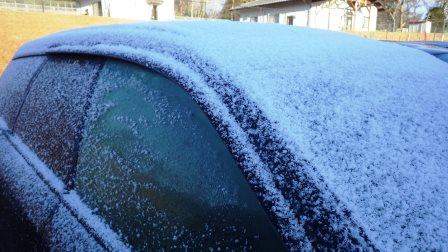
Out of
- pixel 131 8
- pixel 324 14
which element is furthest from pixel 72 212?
pixel 131 8

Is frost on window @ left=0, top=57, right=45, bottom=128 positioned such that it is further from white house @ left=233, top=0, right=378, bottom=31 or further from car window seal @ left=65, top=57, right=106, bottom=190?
white house @ left=233, top=0, right=378, bottom=31

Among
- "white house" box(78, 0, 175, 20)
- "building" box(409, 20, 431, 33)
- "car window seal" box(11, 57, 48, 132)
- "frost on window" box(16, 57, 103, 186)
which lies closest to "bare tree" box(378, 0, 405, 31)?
"building" box(409, 20, 431, 33)

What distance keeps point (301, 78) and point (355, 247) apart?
555 millimetres

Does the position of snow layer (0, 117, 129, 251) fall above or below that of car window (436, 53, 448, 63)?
below

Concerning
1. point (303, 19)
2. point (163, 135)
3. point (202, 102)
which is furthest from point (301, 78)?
point (303, 19)

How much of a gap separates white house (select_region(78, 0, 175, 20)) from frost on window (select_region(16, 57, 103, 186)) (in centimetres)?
3703

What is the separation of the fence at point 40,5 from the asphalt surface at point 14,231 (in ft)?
132

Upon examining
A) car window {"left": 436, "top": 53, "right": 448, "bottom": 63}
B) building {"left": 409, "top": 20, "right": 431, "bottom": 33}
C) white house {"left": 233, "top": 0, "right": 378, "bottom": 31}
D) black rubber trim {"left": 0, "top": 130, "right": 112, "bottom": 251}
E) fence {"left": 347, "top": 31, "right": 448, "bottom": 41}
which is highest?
white house {"left": 233, "top": 0, "right": 378, "bottom": 31}

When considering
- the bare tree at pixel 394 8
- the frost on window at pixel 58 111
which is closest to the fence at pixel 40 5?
the bare tree at pixel 394 8

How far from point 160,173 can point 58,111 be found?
0.75 metres

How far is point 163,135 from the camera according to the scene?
119cm

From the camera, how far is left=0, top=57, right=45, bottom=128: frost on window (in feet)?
6.92

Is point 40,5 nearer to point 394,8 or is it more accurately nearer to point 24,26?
point 24,26

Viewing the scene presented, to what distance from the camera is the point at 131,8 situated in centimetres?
Result: 3800
